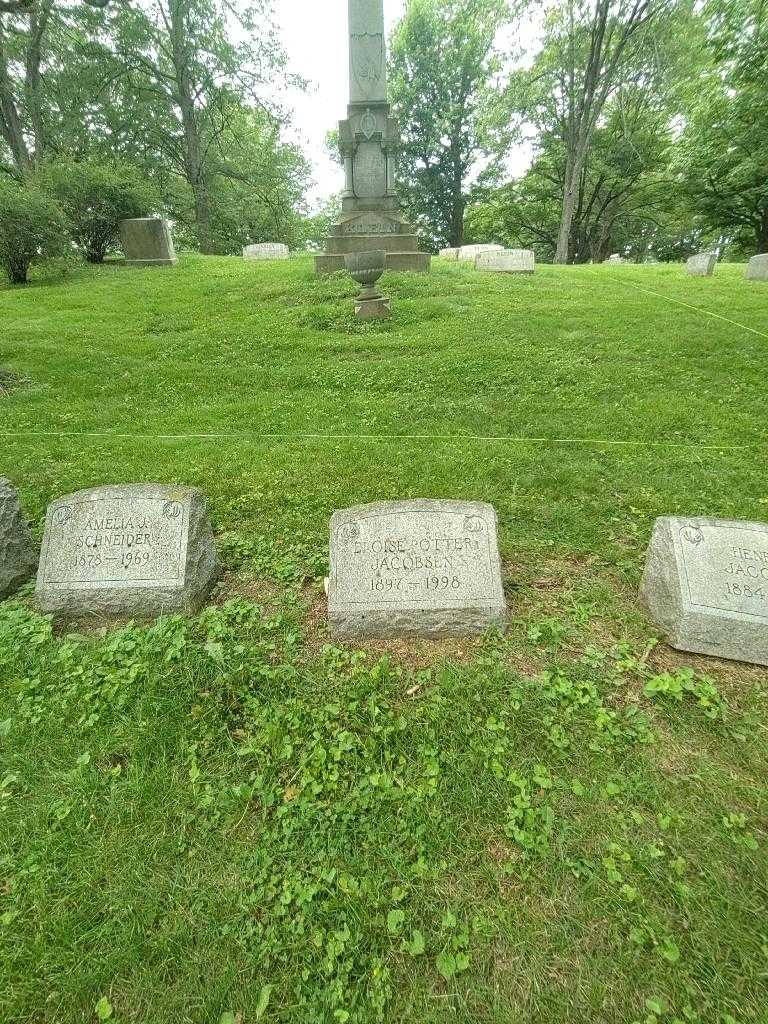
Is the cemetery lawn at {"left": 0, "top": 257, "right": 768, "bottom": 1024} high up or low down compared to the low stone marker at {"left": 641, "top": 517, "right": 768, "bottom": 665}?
down

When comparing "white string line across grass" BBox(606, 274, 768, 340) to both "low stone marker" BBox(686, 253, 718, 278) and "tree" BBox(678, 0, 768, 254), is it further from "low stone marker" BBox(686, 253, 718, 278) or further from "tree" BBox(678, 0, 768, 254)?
"tree" BBox(678, 0, 768, 254)

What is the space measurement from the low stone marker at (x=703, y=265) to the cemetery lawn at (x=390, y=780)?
38.7 ft

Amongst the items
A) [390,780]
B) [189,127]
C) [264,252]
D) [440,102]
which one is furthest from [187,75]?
[390,780]

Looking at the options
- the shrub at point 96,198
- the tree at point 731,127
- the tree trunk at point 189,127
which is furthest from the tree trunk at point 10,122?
the tree at point 731,127

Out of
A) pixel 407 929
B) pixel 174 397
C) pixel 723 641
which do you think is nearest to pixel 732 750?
pixel 723 641

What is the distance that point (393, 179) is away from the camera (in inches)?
520

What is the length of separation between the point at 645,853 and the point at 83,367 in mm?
8752

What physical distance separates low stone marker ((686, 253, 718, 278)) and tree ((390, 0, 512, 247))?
57.7ft

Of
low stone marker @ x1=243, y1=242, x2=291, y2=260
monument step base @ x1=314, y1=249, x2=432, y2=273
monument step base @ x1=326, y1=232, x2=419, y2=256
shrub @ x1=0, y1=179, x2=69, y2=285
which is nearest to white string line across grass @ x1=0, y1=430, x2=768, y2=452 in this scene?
monument step base @ x1=314, y1=249, x2=432, y2=273

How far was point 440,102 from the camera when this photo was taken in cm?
3347

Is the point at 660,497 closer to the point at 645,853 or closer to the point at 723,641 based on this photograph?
the point at 723,641

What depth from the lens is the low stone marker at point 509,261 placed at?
1341 centimetres

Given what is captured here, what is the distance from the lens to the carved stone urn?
870 cm

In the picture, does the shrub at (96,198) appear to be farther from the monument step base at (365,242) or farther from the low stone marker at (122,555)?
the low stone marker at (122,555)
